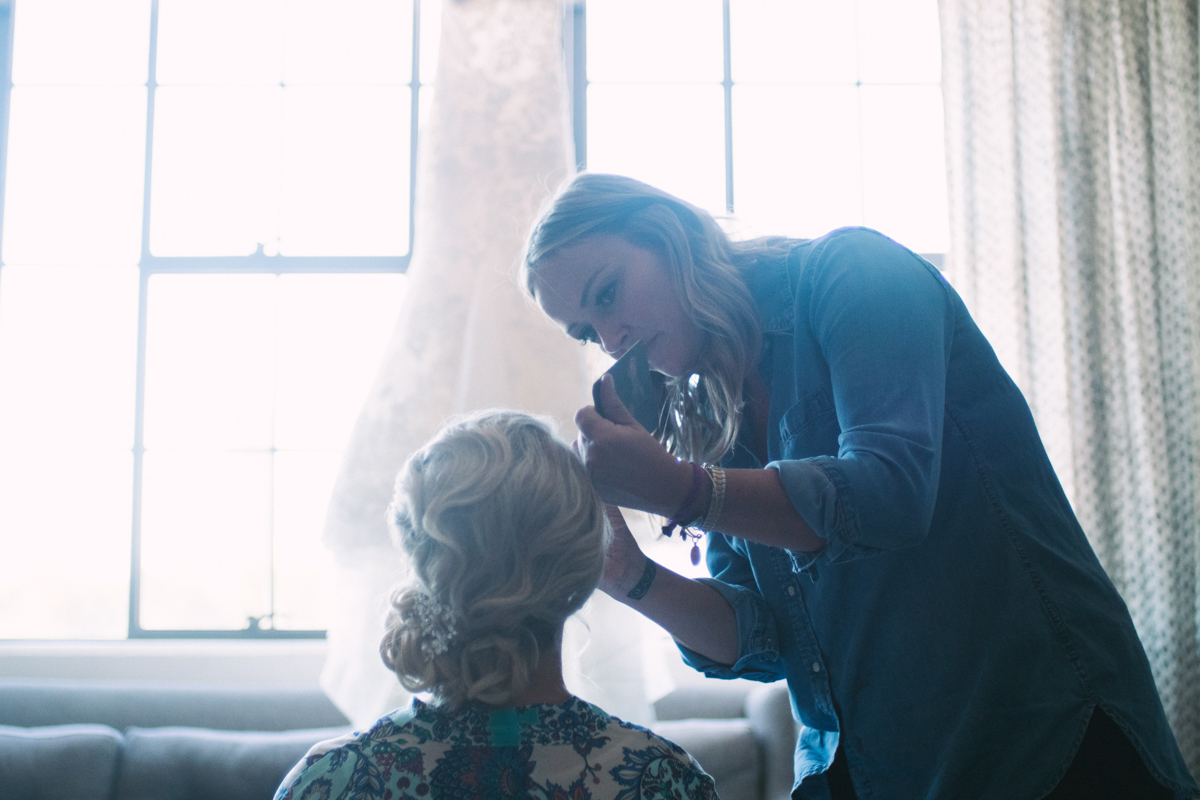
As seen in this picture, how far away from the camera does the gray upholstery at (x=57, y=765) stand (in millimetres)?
2104

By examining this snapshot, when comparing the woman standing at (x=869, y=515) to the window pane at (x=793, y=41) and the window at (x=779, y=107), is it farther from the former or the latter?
the window pane at (x=793, y=41)

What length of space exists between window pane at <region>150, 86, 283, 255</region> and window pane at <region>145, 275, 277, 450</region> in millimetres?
136

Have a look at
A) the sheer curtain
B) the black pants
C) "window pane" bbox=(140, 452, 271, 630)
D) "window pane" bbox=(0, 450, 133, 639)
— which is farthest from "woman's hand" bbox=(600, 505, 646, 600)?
"window pane" bbox=(0, 450, 133, 639)

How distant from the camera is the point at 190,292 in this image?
114 inches

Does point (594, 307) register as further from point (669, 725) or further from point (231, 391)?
point (231, 391)

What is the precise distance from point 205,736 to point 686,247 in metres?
1.88

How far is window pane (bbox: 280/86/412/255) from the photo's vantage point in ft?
9.64

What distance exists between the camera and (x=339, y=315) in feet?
9.51

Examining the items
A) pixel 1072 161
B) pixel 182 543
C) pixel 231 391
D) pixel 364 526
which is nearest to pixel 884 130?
pixel 1072 161

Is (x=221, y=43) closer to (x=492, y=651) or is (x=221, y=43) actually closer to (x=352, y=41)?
(x=352, y=41)

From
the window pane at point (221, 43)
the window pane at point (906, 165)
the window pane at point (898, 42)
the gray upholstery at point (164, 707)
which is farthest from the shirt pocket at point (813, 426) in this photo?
the window pane at point (221, 43)

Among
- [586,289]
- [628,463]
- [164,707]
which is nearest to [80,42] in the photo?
[164,707]

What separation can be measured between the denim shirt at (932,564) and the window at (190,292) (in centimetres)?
212

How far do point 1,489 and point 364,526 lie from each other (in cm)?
132
